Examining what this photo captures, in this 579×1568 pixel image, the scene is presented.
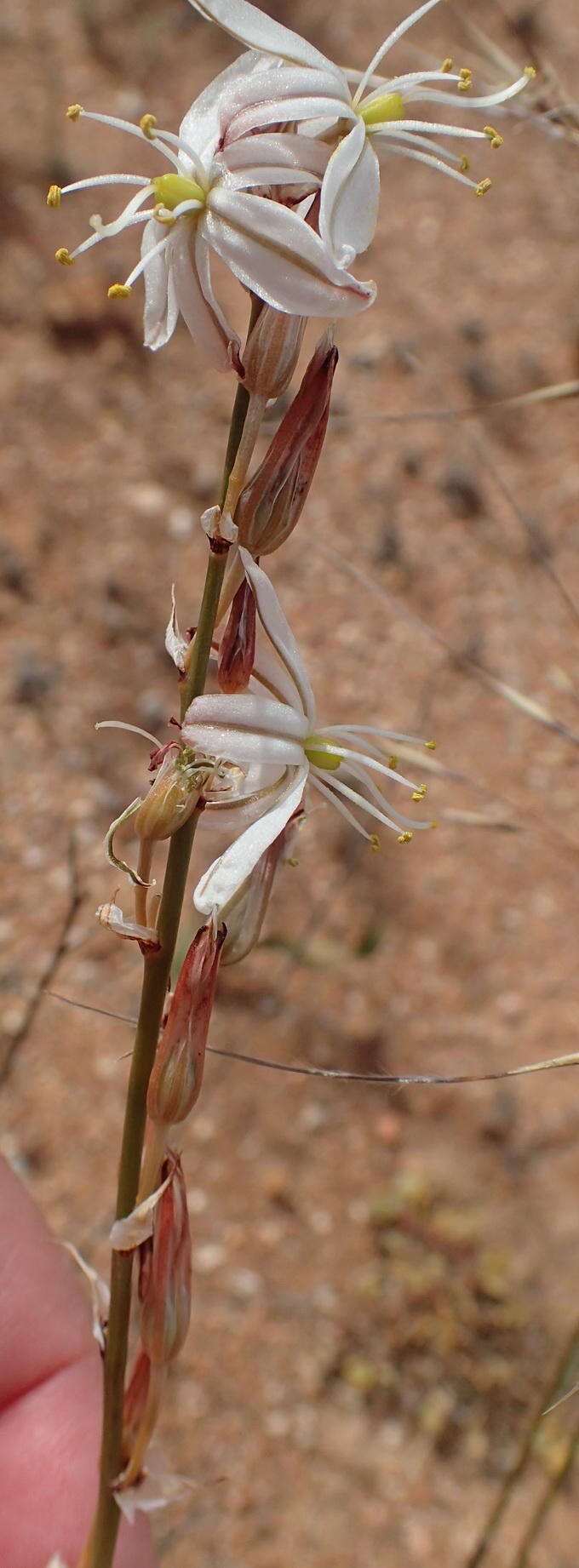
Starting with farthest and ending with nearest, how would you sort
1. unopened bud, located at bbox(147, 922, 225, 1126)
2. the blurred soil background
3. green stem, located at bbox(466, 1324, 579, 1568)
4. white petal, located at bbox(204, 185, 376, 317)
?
the blurred soil background, green stem, located at bbox(466, 1324, 579, 1568), unopened bud, located at bbox(147, 922, 225, 1126), white petal, located at bbox(204, 185, 376, 317)

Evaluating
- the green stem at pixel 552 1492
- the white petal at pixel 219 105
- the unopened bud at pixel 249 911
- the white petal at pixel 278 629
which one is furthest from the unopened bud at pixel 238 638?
the green stem at pixel 552 1492

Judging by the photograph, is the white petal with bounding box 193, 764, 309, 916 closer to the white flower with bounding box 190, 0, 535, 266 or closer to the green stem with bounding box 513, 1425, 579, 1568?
the white flower with bounding box 190, 0, 535, 266

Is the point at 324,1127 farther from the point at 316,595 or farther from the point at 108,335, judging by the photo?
the point at 108,335

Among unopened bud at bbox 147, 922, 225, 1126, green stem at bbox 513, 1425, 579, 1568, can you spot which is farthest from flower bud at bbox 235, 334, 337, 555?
green stem at bbox 513, 1425, 579, 1568

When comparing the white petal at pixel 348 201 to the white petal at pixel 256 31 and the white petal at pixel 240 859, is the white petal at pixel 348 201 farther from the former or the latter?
the white petal at pixel 240 859

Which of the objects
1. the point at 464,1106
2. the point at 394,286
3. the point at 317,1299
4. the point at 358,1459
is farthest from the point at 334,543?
the point at 358,1459

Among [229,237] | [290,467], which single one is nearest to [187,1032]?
[290,467]

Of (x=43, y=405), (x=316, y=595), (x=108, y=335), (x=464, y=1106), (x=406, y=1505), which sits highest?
(x=108, y=335)
